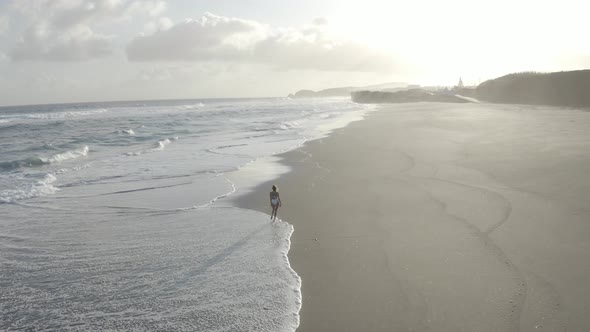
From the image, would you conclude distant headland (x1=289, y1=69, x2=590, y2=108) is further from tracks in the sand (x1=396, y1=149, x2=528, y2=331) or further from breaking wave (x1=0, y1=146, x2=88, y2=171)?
breaking wave (x1=0, y1=146, x2=88, y2=171)

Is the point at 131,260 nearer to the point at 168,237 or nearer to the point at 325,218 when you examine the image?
the point at 168,237

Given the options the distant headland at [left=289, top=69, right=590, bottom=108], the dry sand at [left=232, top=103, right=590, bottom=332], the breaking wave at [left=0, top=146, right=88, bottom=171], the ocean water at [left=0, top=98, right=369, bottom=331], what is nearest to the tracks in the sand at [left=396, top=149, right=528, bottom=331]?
Answer: the dry sand at [left=232, top=103, right=590, bottom=332]

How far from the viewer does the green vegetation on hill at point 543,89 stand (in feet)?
145

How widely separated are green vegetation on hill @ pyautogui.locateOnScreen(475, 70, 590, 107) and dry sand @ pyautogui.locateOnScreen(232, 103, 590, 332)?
1506 inches

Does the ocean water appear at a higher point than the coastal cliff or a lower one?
lower

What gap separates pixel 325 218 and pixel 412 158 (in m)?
7.87

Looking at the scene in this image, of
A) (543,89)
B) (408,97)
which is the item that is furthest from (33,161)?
(408,97)

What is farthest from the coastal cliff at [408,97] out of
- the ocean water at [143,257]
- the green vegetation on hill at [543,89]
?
the ocean water at [143,257]

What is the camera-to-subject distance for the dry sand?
4.76m

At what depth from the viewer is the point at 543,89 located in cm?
5188

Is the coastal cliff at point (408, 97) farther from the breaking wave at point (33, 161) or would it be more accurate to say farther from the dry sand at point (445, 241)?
the breaking wave at point (33, 161)

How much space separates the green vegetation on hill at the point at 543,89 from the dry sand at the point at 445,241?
3826 cm

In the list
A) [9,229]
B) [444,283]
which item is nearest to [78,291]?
[9,229]

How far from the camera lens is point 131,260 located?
6.84 metres
